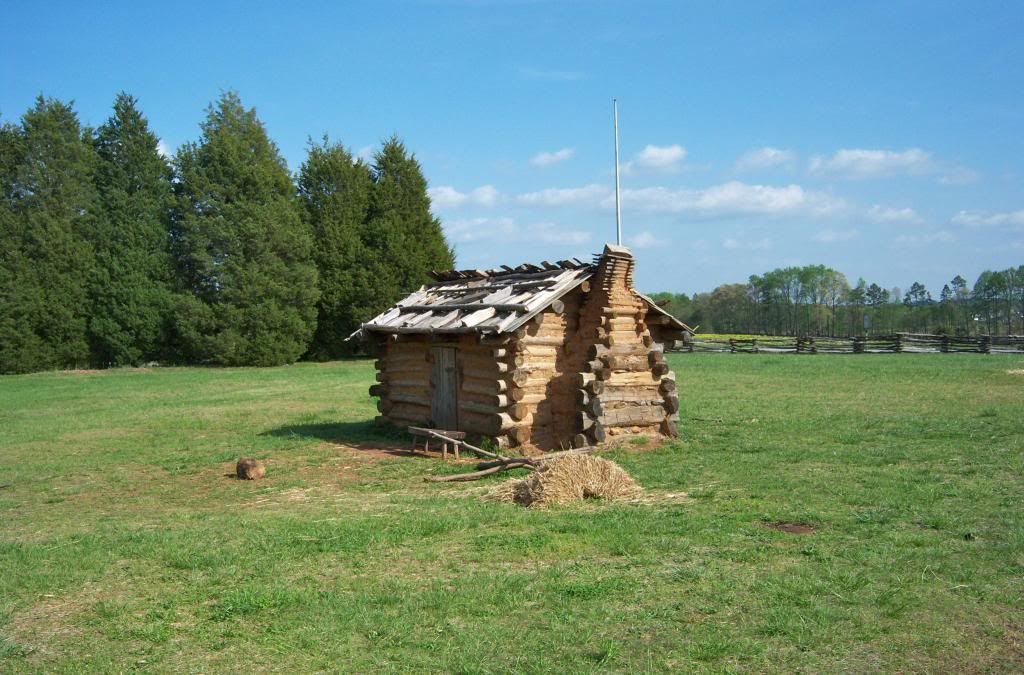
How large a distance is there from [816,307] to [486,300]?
85502 millimetres

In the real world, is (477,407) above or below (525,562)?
above

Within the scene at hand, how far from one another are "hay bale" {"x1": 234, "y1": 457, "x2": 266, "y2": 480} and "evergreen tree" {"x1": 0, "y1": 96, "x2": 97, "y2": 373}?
36.7 meters

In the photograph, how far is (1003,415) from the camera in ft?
61.3

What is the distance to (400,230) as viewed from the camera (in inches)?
1983

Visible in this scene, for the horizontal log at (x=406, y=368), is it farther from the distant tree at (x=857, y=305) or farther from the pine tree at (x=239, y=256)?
the distant tree at (x=857, y=305)

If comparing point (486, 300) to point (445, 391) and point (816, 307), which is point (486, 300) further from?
point (816, 307)

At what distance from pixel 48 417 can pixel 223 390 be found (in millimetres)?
9392

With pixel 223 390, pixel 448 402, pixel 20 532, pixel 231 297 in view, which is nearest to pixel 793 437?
pixel 448 402

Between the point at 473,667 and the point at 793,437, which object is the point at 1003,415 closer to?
the point at 793,437

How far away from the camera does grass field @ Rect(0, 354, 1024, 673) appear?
6.02 metres

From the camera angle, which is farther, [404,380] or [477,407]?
[404,380]

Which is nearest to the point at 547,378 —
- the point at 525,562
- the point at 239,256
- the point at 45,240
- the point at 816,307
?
the point at 525,562

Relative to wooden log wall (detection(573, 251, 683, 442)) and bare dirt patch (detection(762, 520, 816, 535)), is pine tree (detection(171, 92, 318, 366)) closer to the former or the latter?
wooden log wall (detection(573, 251, 683, 442))

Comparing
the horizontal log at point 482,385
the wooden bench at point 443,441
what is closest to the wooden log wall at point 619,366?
the horizontal log at point 482,385
